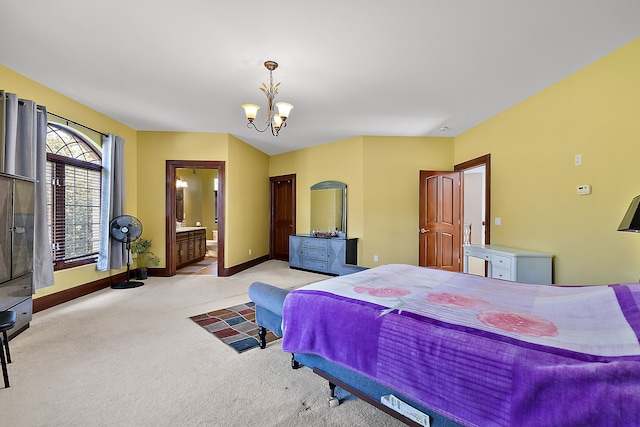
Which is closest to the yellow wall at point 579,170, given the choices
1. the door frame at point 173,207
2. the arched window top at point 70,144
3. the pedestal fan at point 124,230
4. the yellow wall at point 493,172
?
the yellow wall at point 493,172

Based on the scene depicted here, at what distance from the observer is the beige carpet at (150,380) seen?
5.27ft

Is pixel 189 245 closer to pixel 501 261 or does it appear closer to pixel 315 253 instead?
pixel 315 253

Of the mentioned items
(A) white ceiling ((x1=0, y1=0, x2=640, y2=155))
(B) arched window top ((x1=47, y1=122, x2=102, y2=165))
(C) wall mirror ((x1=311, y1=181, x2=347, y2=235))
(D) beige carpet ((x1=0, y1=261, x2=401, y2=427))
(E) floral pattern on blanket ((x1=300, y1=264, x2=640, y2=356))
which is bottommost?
(D) beige carpet ((x1=0, y1=261, x2=401, y2=427))

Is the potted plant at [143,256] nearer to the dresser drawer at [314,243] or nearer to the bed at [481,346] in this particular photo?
the dresser drawer at [314,243]

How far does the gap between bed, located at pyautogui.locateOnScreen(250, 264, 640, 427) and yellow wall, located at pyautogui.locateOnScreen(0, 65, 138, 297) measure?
140 inches

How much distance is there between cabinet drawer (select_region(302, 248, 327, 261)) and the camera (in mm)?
5305

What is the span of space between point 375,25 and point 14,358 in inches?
151

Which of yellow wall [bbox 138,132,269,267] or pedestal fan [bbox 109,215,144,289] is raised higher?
yellow wall [bbox 138,132,269,267]

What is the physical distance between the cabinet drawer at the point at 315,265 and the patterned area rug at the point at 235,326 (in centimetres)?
200

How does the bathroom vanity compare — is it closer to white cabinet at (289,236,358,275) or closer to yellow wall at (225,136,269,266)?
yellow wall at (225,136,269,266)

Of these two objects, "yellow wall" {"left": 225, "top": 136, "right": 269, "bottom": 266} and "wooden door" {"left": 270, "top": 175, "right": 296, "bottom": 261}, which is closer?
"yellow wall" {"left": 225, "top": 136, "right": 269, "bottom": 266}

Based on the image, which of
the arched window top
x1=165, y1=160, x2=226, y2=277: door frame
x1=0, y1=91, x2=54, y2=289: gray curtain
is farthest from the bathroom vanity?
x1=0, y1=91, x2=54, y2=289: gray curtain

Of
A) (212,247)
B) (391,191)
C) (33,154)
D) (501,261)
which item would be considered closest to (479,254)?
(501,261)

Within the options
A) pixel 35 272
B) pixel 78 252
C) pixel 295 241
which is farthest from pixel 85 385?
pixel 295 241
